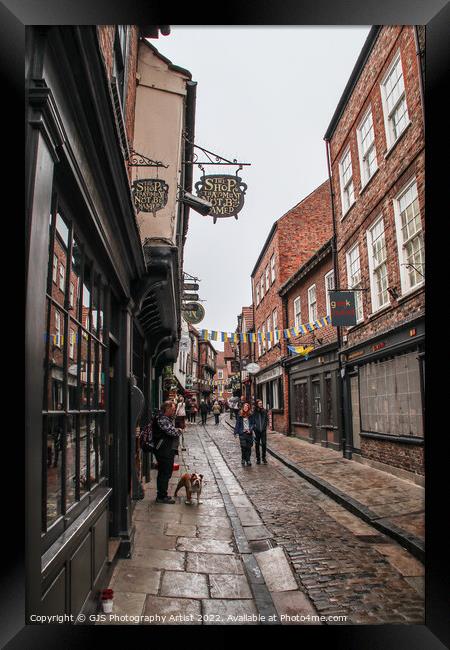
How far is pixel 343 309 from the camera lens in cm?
1213

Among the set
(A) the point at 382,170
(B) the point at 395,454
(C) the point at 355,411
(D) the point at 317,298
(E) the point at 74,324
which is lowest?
(B) the point at 395,454

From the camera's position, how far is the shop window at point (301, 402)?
1879 centimetres

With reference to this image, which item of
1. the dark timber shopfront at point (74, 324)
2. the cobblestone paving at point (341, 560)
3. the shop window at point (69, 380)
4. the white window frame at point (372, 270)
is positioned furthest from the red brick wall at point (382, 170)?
the shop window at point (69, 380)

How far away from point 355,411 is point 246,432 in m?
3.11

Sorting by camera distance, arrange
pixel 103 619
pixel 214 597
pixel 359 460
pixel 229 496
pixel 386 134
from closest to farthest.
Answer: pixel 103 619 → pixel 214 597 → pixel 229 496 → pixel 386 134 → pixel 359 460

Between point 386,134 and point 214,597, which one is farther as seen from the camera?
point 386,134

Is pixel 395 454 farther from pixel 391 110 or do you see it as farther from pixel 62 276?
pixel 62 276

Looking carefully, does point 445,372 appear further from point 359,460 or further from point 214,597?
point 359,460

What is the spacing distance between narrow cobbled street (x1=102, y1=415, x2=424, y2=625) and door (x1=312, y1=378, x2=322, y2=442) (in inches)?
345

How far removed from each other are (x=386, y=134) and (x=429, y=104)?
29.3 feet

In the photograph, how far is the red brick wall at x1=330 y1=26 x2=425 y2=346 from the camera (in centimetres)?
929

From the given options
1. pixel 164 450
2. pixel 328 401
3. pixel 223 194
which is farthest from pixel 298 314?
pixel 164 450
